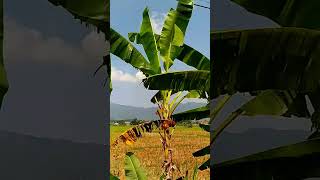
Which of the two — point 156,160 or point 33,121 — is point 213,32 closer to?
point 33,121

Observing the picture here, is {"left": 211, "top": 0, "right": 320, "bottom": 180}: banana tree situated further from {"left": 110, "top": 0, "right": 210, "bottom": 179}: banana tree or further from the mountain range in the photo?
{"left": 110, "top": 0, "right": 210, "bottom": 179}: banana tree

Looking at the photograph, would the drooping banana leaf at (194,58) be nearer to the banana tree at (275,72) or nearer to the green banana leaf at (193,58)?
the green banana leaf at (193,58)

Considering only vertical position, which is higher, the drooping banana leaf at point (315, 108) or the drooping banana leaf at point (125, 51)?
the drooping banana leaf at point (125, 51)

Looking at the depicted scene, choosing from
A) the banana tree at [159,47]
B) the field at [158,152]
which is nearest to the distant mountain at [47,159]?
the banana tree at [159,47]

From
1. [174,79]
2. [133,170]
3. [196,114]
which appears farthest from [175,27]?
[133,170]

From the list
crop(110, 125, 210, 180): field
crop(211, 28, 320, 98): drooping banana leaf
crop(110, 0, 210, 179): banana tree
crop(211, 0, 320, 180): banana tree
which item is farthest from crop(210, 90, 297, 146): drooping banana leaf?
crop(110, 125, 210, 180): field

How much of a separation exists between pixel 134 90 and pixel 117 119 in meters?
0.45

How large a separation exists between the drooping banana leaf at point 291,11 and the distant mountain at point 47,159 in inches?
36.4

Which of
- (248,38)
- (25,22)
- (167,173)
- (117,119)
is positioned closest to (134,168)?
(167,173)

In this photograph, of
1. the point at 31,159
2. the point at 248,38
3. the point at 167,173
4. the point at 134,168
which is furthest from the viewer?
the point at 167,173

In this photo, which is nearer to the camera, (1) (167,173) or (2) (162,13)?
(1) (167,173)

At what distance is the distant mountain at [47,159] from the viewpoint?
2225 millimetres

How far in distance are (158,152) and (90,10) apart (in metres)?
3.13

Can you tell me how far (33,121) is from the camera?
7.41ft
